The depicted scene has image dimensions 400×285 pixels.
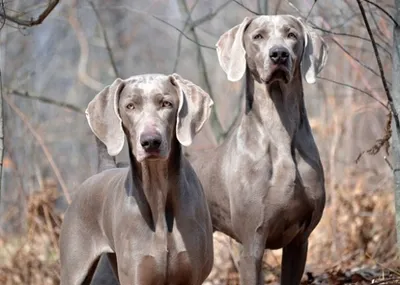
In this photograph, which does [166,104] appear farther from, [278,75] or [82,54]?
[82,54]

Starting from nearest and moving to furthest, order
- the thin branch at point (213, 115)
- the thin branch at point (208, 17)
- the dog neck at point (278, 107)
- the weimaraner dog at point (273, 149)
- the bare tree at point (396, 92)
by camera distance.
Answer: the weimaraner dog at point (273, 149)
the dog neck at point (278, 107)
the bare tree at point (396, 92)
the thin branch at point (213, 115)
the thin branch at point (208, 17)

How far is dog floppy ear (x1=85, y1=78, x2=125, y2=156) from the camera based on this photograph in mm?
5750

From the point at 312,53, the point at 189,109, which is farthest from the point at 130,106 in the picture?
the point at 312,53

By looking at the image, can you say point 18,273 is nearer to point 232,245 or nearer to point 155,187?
point 232,245

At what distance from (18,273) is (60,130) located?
217 centimetres

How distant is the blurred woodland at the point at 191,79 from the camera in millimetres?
9852

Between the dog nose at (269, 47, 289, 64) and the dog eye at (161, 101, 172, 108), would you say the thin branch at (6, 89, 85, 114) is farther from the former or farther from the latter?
the dog eye at (161, 101, 172, 108)

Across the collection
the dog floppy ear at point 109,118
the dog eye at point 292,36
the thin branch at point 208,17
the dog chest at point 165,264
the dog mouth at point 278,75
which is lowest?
the dog chest at point 165,264

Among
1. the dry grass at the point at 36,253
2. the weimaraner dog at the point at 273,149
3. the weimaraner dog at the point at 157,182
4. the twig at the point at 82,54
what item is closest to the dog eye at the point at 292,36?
the weimaraner dog at the point at 273,149

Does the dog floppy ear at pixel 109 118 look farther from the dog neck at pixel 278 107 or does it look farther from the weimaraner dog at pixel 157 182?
the dog neck at pixel 278 107

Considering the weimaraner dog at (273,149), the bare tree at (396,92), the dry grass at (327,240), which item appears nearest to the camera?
→ the weimaraner dog at (273,149)

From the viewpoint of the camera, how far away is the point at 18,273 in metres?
9.88

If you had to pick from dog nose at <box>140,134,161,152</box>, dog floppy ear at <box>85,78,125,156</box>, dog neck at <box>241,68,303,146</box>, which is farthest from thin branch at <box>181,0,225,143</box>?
dog nose at <box>140,134,161,152</box>

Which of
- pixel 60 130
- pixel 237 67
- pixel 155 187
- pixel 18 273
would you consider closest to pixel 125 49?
pixel 60 130
